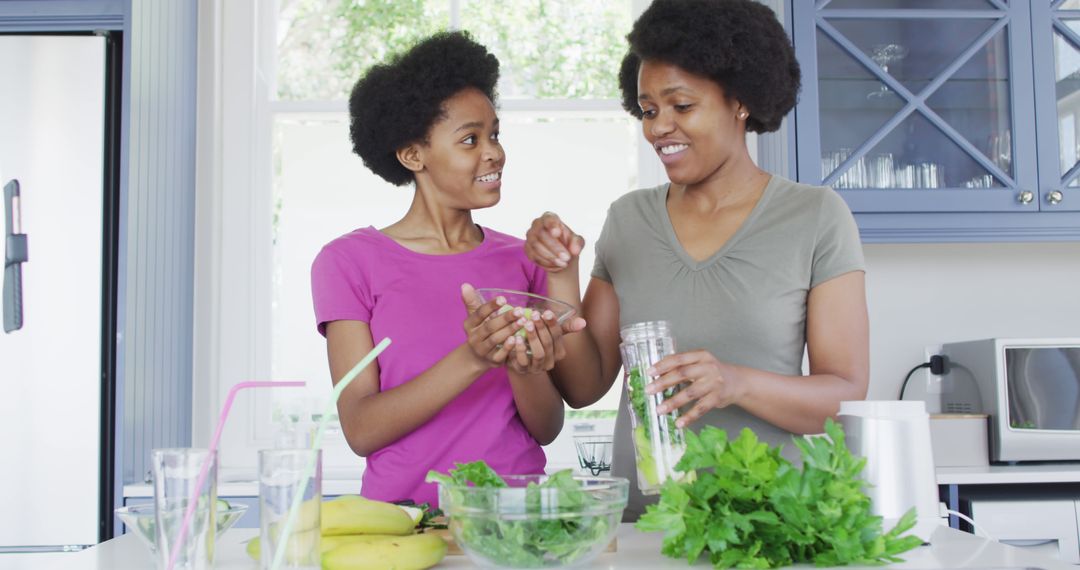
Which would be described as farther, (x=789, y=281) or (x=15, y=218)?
(x=15, y=218)

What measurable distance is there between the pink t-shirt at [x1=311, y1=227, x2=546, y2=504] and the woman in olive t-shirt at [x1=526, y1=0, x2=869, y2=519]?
Result: 14cm

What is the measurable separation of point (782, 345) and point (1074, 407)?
1.42 m

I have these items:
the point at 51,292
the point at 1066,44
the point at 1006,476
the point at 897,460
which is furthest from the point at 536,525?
the point at 1066,44

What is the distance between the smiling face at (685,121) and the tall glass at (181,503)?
0.87m

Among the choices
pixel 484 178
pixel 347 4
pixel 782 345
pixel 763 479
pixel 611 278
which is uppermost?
pixel 347 4

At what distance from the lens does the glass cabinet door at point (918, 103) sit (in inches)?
109

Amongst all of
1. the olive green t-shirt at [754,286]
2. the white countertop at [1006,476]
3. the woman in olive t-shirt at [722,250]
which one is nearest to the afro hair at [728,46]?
the woman in olive t-shirt at [722,250]

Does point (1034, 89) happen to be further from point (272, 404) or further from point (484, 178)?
point (272, 404)

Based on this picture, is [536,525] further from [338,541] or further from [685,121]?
[685,121]

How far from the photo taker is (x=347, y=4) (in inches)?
122

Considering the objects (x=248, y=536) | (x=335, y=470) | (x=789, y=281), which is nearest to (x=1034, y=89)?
(x=789, y=281)

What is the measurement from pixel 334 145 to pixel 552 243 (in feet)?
5.86

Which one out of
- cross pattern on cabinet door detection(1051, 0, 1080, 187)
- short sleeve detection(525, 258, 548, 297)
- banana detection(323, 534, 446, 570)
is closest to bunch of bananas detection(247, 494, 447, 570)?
banana detection(323, 534, 446, 570)

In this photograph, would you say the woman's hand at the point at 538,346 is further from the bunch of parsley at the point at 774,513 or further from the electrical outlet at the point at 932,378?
the electrical outlet at the point at 932,378
